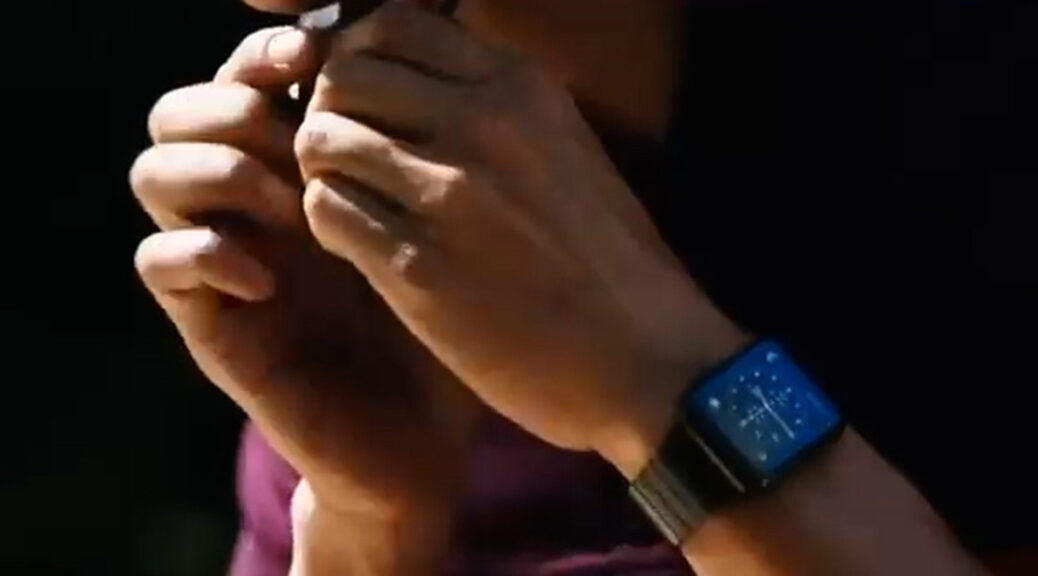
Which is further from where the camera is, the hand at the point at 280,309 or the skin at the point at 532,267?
the hand at the point at 280,309

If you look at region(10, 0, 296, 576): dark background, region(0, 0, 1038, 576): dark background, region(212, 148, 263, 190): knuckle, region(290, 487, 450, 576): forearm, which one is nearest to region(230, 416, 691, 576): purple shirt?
region(290, 487, 450, 576): forearm

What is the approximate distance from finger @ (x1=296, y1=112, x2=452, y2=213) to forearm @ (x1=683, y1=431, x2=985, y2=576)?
17cm

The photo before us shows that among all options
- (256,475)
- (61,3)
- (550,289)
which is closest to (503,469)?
(256,475)

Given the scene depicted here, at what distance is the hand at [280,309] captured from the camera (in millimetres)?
890

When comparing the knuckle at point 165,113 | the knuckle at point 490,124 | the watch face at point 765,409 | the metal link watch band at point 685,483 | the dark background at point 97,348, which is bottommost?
the dark background at point 97,348

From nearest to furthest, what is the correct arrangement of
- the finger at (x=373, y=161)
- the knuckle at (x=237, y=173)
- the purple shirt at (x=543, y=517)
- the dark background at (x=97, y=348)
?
the finger at (x=373, y=161), the knuckle at (x=237, y=173), the purple shirt at (x=543, y=517), the dark background at (x=97, y=348)

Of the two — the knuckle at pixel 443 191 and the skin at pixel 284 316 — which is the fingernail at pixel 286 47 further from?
the knuckle at pixel 443 191

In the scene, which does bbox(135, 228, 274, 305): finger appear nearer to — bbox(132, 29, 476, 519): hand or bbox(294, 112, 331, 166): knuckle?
bbox(132, 29, 476, 519): hand

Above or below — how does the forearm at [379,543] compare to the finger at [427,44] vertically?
below

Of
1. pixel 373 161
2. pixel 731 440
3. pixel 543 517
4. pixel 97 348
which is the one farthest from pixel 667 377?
pixel 97 348

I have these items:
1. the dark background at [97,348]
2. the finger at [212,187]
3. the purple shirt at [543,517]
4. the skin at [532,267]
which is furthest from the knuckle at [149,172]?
the dark background at [97,348]

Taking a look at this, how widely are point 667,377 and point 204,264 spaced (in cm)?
21

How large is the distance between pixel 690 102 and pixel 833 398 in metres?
0.16

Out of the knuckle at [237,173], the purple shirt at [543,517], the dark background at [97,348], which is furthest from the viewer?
the dark background at [97,348]
